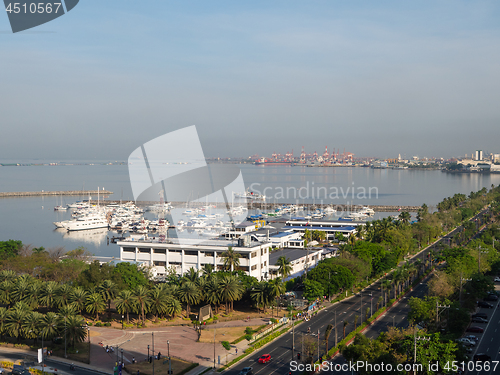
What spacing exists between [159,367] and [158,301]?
227 inches

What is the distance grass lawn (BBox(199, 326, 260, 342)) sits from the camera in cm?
2275

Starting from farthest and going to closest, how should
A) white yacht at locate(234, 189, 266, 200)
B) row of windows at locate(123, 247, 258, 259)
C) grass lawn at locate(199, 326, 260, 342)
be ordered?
white yacht at locate(234, 189, 266, 200) → row of windows at locate(123, 247, 258, 259) → grass lawn at locate(199, 326, 260, 342)

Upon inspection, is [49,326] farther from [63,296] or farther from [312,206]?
[312,206]

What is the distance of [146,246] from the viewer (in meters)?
35.2

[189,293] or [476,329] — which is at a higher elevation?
[189,293]

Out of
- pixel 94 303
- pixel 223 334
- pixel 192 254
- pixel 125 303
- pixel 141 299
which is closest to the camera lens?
pixel 223 334

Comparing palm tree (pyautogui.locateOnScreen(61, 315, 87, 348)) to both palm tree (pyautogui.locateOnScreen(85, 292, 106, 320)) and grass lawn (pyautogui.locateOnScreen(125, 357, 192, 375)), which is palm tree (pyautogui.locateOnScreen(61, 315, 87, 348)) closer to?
grass lawn (pyautogui.locateOnScreen(125, 357, 192, 375))

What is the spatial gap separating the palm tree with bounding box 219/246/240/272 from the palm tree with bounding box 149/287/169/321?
273 inches

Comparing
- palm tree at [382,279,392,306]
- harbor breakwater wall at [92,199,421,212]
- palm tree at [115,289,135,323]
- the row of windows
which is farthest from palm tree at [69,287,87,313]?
harbor breakwater wall at [92,199,421,212]

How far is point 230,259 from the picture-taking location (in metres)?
31.2

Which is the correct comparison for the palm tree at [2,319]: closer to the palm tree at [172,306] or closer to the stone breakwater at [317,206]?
the palm tree at [172,306]

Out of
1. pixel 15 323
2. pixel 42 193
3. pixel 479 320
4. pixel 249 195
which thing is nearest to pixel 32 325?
pixel 15 323

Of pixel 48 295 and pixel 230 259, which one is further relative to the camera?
pixel 230 259

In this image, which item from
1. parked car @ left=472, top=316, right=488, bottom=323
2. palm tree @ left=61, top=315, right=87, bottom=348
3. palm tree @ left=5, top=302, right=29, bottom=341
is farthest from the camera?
parked car @ left=472, top=316, right=488, bottom=323
